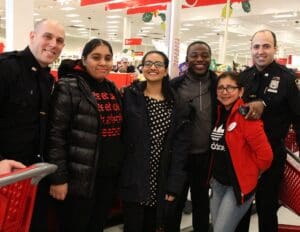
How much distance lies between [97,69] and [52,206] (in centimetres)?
96

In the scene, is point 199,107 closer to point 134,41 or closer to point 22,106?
point 22,106

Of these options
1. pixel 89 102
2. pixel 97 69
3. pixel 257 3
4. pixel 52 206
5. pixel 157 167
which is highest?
pixel 257 3

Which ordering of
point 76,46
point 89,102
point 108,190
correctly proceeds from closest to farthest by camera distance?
point 89,102 → point 108,190 → point 76,46

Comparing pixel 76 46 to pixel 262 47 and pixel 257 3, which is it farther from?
pixel 262 47

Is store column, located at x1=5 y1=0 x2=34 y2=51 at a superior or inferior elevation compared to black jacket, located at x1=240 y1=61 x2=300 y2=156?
superior

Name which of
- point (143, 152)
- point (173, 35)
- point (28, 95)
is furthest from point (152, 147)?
point (173, 35)

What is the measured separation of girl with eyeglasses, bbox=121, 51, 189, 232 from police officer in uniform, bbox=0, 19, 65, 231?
570 mm

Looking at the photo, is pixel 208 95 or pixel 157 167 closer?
pixel 157 167

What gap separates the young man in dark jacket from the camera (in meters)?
2.78

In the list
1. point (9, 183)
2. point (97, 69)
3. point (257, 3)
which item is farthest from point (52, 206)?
point (257, 3)

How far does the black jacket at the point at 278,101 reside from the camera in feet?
8.71

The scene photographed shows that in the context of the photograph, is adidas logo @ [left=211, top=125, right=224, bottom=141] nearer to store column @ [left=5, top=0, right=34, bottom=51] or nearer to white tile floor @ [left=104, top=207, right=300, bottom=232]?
white tile floor @ [left=104, top=207, right=300, bottom=232]

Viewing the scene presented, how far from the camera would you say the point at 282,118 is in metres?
2.70

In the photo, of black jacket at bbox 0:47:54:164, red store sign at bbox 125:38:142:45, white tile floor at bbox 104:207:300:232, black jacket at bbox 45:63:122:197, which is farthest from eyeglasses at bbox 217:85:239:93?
red store sign at bbox 125:38:142:45
